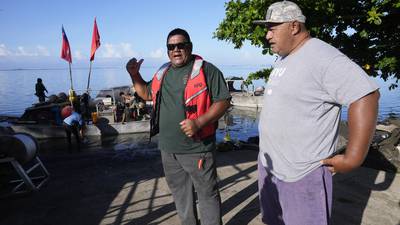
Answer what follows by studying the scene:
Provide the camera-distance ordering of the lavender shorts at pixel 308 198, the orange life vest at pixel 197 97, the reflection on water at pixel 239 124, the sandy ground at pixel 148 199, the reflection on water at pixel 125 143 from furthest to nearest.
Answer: the reflection on water at pixel 239 124
the reflection on water at pixel 125 143
the sandy ground at pixel 148 199
the orange life vest at pixel 197 97
the lavender shorts at pixel 308 198

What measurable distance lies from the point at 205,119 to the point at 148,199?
2656 mm

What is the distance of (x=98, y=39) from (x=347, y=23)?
488 inches

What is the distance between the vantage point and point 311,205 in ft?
7.91

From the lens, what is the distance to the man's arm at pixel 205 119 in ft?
10.3

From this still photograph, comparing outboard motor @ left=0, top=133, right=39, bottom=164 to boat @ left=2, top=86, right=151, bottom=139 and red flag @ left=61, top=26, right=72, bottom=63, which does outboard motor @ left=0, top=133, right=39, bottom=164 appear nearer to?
boat @ left=2, top=86, right=151, bottom=139

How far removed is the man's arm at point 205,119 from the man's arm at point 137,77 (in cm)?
103

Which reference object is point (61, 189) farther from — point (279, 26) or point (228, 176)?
point (279, 26)

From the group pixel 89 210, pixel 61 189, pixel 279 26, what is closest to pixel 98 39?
pixel 61 189

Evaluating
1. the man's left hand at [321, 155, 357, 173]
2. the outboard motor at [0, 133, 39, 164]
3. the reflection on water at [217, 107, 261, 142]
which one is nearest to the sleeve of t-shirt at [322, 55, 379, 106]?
the man's left hand at [321, 155, 357, 173]

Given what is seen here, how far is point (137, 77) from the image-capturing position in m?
3.95

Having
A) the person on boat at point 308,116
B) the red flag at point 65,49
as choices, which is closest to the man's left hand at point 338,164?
the person on boat at point 308,116

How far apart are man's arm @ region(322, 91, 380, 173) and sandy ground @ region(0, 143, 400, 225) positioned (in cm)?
244

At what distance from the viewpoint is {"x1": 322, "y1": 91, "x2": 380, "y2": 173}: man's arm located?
2.08 meters

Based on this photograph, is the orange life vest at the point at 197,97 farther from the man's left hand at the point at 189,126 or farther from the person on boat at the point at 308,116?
the person on boat at the point at 308,116
